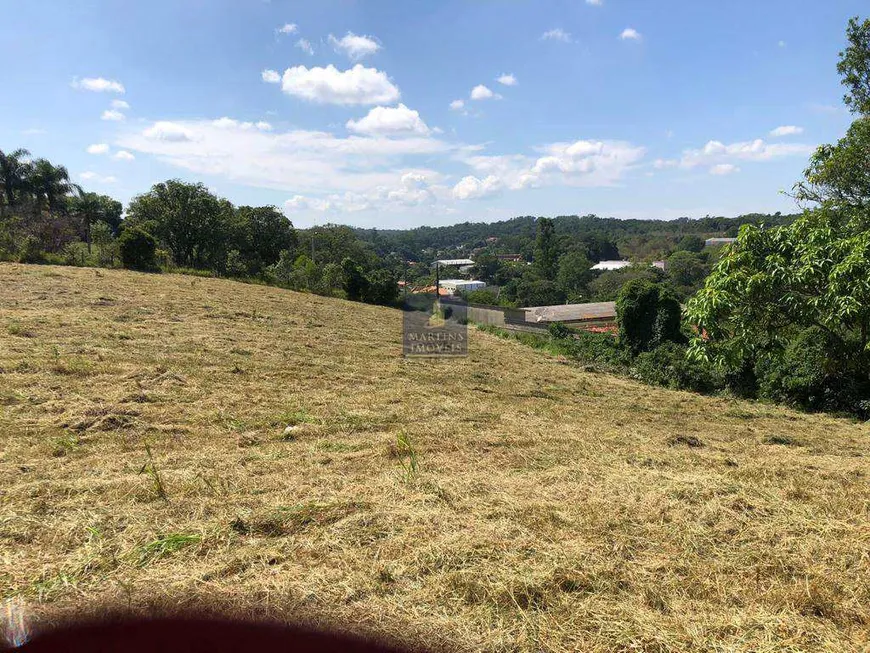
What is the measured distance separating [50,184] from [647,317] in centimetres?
3891

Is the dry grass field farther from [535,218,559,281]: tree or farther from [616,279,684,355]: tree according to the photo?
[535,218,559,281]: tree

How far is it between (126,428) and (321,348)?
5300 millimetres

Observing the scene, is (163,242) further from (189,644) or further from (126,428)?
(189,644)

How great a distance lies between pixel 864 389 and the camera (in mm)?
9445

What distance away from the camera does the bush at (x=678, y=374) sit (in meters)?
12.0

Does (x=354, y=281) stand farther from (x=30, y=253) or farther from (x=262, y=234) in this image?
(x=30, y=253)

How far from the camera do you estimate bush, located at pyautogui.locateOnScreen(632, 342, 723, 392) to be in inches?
471

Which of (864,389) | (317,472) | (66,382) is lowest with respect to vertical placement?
(864,389)

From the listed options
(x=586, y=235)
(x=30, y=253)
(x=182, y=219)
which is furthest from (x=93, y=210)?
(x=586, y=235)

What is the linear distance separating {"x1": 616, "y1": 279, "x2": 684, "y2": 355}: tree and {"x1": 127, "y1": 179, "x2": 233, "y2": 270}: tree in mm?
22809

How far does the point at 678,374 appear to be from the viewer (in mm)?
12117

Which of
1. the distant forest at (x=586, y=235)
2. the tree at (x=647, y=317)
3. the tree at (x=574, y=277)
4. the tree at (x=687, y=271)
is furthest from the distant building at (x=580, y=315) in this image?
the distant forest at (x=586, y=235)

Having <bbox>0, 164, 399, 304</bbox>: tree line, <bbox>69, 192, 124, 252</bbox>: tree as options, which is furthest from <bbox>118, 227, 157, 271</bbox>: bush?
<bbox>69, 192, 124, 252</bbox>: tree

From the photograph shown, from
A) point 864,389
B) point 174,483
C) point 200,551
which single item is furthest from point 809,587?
point 864,389
